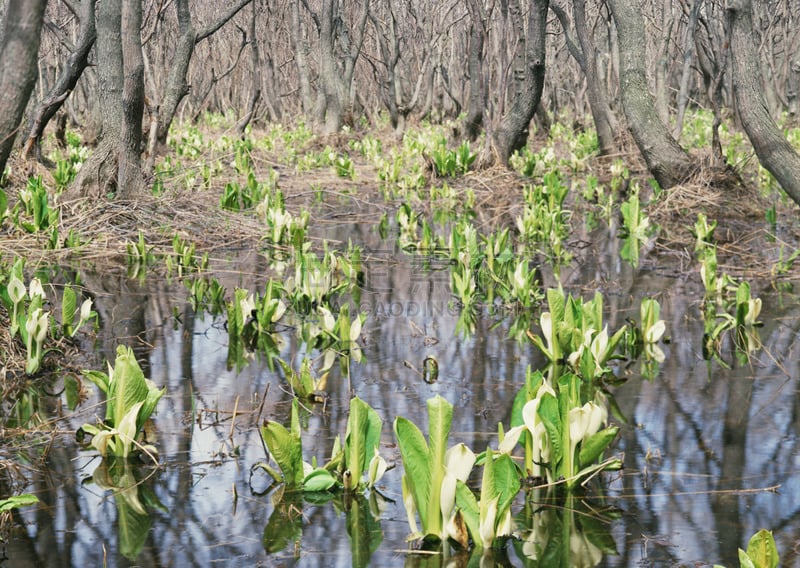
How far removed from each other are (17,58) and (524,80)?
875 centimetres

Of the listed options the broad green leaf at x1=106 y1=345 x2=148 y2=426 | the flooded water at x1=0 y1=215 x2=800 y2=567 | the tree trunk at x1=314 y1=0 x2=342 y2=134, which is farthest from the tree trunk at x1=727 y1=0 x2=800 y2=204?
the tree trunk at x1=314 y1=0 x2=342 y2=134

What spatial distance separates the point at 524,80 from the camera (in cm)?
1159

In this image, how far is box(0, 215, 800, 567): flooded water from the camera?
2.32 m

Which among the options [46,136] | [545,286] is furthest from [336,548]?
[46,136]

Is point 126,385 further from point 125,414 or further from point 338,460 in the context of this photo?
point 338,460

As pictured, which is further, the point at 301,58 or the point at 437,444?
the point at 301,58

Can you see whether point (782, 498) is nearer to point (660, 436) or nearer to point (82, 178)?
point (660, 436)

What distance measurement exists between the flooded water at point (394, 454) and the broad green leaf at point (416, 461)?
5.4 inches

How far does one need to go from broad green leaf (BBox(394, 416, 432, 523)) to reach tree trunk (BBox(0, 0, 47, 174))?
6.78ft

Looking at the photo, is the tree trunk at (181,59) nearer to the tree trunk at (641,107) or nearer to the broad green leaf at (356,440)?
the tree trunk at (641,107)

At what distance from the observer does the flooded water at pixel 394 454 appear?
91.5 inches

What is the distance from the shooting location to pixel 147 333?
4.54 m

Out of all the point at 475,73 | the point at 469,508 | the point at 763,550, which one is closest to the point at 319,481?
the point at 469,508

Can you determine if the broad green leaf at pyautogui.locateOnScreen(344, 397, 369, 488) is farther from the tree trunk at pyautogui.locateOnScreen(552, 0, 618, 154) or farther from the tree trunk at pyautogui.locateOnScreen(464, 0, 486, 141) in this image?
the tree trunk at pyautogui.locateOnScreen(552, 0, 618, 154)
